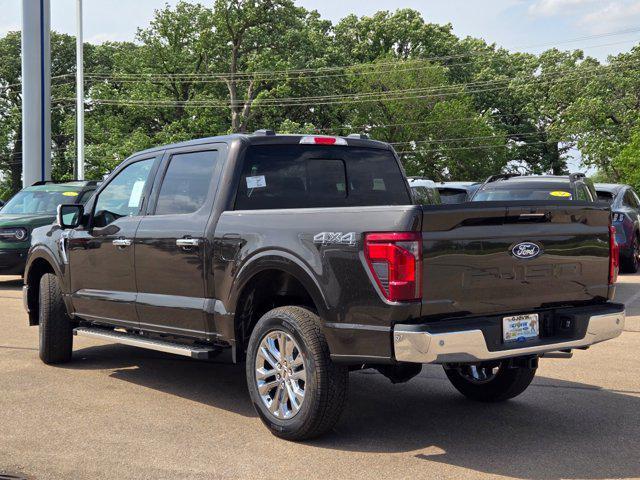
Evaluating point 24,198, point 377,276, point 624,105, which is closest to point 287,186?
point 377,276

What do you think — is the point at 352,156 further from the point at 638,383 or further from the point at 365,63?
the point at 365,63

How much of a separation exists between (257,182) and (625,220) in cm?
1174

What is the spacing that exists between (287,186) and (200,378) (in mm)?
2078

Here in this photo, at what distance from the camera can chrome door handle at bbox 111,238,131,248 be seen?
695cm

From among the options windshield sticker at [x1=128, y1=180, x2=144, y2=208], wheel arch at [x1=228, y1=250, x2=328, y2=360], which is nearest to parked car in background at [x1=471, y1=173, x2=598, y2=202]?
windshield sticker at [x1=128, y1=180, x2=144, y2=208]

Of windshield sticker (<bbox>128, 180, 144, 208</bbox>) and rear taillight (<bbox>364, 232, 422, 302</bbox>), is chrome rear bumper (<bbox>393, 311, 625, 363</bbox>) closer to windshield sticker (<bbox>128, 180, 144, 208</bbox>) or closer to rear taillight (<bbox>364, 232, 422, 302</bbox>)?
rear taillight (<bbox>364, 232, 422, 302</bbox>)

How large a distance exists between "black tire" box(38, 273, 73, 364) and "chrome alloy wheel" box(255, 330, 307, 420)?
3.02 meters

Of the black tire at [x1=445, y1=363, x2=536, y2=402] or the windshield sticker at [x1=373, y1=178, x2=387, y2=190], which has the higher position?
the windshield sticker at [x1=373, y1=178, x2=387, y2=190]

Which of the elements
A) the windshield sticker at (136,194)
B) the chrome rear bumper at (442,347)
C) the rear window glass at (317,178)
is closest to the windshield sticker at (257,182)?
the rear window glass at (317,178)

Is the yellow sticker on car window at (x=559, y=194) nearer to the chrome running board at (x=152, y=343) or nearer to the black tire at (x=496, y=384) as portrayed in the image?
the black tire at (x=496, y=384)

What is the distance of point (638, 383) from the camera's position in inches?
283

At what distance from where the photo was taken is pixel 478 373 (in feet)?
21.7

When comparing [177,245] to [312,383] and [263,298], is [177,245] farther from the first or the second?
[312,383]

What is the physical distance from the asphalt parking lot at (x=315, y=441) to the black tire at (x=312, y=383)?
126 mm
